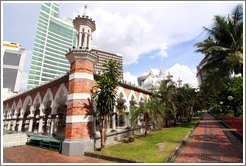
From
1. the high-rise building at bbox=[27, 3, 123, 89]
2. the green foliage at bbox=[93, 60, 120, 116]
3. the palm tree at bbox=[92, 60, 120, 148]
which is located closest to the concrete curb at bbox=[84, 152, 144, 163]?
the palm tree at bbox=[92, 60, 120, 148]

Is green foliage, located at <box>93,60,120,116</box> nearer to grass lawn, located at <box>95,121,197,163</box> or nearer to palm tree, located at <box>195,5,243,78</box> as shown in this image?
grass lawn, located at <box>95,121,197,163</box>

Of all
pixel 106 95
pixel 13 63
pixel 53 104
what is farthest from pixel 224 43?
pixel 13 63

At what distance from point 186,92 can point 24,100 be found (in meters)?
23.4

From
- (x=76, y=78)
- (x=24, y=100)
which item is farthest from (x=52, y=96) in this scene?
(x=24, y=100)

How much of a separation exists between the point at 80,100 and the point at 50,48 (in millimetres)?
86191

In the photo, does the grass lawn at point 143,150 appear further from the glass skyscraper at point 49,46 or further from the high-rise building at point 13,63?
the high-rise building at point 13,63

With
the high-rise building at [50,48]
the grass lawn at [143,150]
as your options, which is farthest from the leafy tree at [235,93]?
the high-rise building at [50,48]

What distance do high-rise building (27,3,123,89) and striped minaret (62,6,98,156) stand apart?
6503 centimetres

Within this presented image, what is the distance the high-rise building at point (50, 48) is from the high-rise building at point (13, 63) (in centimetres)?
604

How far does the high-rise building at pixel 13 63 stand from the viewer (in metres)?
68.6

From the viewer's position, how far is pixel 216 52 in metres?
11.9

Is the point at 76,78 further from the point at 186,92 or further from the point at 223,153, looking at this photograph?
the point at 186,92

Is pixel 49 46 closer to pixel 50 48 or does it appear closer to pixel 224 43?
pixel 50 48

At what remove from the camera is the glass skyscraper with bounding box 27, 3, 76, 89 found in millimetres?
75438
